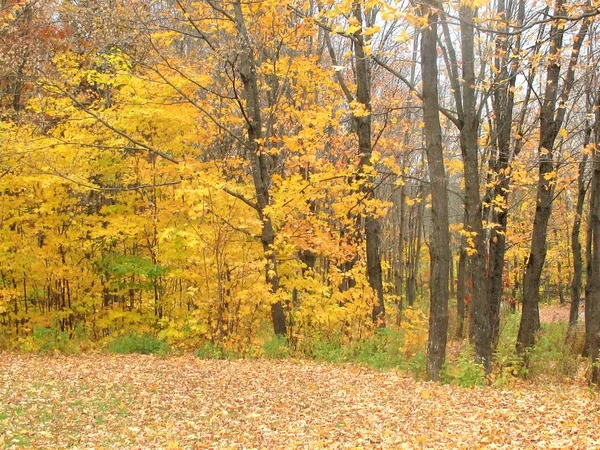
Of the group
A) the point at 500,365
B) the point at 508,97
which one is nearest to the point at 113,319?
the point at 500,365

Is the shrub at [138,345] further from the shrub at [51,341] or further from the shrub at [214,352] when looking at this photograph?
the shrub at [214,352]

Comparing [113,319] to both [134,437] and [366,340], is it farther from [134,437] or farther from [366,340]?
[134,437]

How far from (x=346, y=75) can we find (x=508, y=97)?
31.8ft

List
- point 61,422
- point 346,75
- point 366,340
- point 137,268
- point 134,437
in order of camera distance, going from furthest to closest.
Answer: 1. point 346,75
2. point 137,268
3. point 366,340
4. point 61,422
5. point 134,437

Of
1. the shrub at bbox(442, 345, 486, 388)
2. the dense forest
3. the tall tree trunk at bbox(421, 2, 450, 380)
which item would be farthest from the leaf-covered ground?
the dense forest

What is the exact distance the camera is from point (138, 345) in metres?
13.9

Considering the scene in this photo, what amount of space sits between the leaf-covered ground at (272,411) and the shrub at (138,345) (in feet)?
9.84

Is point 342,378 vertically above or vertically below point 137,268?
below

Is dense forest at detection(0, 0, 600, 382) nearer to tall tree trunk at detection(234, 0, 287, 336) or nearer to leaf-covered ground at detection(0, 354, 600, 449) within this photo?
tall tree trunk at detection(234, 0, 287, 336)

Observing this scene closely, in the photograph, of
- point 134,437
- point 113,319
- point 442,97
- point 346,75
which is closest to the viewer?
point 134,437

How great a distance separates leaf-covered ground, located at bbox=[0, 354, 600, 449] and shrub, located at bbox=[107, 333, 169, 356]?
9.84 feet

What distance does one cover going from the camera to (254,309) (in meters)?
13.5

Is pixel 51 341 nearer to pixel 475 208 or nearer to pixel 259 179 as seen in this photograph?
pixel 259 179

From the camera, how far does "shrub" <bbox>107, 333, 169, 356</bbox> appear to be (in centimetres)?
1375
